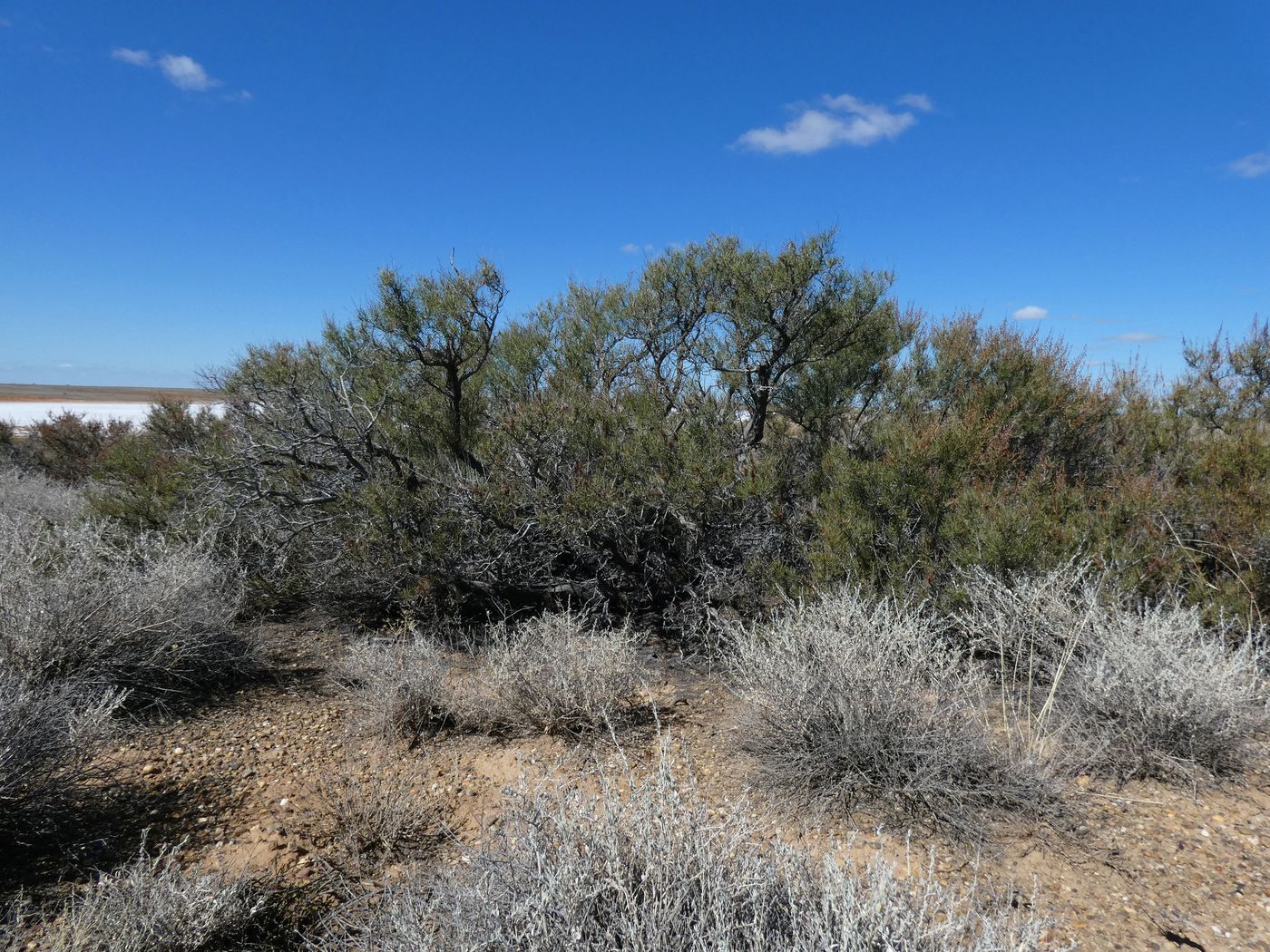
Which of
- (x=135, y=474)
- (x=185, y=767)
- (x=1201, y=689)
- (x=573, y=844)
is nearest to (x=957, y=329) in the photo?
(x=1201, y=689)

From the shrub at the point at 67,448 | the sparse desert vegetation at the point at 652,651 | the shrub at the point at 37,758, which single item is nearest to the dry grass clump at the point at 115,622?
the sparse desert vegetation at the point at 652,651

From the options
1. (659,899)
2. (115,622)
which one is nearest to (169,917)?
(659,899)

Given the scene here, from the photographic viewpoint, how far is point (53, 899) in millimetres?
2336

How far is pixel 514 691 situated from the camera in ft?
12.3

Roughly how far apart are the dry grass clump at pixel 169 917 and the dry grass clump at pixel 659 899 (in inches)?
21.9

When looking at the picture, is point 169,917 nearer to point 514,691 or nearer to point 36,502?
point 514,691

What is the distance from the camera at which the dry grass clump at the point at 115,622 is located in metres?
3.59

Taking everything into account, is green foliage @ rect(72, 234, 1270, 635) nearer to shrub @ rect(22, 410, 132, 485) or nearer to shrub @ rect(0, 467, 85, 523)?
shrub @ rect(0, 467, 85, 523)

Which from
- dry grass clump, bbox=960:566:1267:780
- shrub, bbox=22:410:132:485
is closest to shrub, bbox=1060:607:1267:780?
dry grass clump, bbox=960:566:1267:780

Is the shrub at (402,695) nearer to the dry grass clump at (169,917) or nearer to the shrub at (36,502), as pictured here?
the dry grass clump at (169,917)

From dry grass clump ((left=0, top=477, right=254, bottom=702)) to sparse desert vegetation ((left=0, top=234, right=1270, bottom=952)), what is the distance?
28 millimetres

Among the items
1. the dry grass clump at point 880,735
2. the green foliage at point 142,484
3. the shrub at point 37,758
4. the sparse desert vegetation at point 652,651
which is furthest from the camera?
the green foliage at point 142,484

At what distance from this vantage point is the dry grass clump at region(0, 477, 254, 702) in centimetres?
359

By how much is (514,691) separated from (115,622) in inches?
94.8
